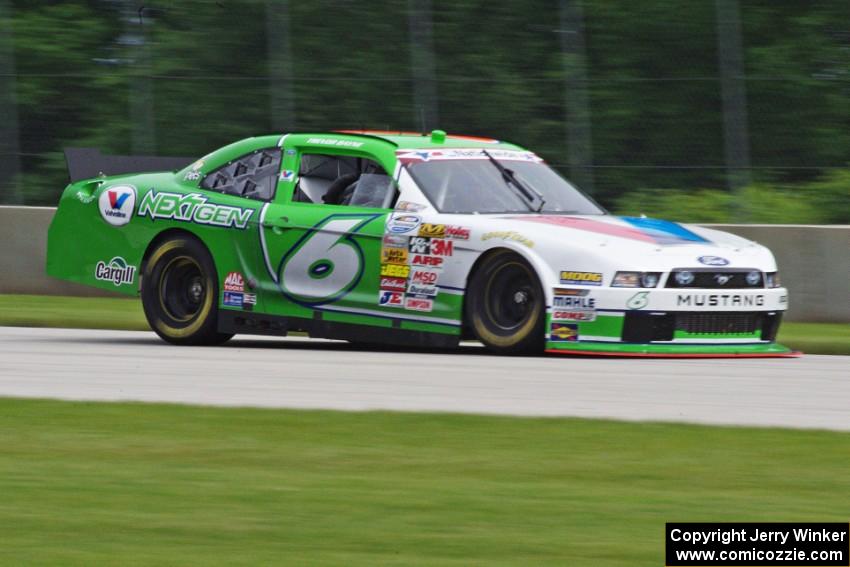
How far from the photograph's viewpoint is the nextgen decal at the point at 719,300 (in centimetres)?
1077

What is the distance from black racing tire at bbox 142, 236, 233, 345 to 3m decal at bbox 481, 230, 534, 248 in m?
2.36

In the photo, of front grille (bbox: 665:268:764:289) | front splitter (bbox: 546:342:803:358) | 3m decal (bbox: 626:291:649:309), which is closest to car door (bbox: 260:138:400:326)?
front splitter (bbox: 546:342:803:358)

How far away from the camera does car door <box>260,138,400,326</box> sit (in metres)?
11.6

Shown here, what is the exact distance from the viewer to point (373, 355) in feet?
38.1

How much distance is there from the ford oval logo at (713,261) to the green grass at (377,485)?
10.6 feet

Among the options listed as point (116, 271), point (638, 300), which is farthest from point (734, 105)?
point (116, 271)

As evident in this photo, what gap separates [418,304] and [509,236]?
2.80ft

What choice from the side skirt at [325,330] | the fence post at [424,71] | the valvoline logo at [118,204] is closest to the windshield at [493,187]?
the side skirt at [325,330]

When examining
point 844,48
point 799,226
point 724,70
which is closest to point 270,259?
point 799,226

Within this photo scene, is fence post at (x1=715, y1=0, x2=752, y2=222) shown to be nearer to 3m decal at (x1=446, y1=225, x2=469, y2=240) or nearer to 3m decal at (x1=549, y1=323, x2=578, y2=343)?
3m decal at (x1=446, y1=225, x2=469, y2=240)

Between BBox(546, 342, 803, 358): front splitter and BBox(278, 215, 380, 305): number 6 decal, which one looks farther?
BBox(278, 215, 380, 305): number 6 decal

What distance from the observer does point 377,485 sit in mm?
6359

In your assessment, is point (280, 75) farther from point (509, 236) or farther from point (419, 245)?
point (509, 236)

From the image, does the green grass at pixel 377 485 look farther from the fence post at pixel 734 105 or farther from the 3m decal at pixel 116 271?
the fence post at pixel 734 105
